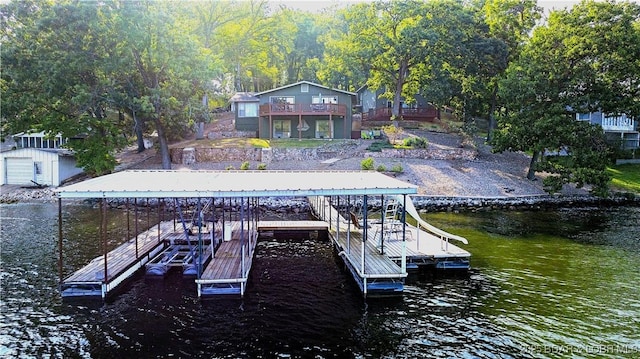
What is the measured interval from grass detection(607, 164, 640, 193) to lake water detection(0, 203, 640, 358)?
20.0 metres

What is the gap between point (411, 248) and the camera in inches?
661

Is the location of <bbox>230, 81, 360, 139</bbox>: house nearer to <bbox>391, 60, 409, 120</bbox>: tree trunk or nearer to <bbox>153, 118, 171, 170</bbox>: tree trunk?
<bbox>391, 60, 409, 120</bbox>: tree trunk

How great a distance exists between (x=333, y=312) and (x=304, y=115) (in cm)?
3221

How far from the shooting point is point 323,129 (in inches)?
1752

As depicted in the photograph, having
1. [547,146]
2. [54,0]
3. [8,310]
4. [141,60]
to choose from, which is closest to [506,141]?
[547,146]

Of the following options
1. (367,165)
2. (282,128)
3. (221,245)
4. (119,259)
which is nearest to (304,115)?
(282,128)

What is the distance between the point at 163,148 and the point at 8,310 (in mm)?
24717

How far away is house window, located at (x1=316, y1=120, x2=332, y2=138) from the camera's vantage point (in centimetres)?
4434

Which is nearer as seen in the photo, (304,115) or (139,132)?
(139,132)

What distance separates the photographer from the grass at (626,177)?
34.7 meters

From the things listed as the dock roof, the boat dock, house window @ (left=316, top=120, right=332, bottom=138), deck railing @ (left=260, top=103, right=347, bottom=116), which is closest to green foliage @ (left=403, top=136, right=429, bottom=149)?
deck railing @ (left=260, top=103, right=347, bottom=116)

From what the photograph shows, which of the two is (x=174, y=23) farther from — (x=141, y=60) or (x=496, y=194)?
(x=496, y=194)

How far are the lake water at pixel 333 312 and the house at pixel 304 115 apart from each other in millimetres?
25649

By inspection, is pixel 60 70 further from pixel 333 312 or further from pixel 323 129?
pixel 333 312
